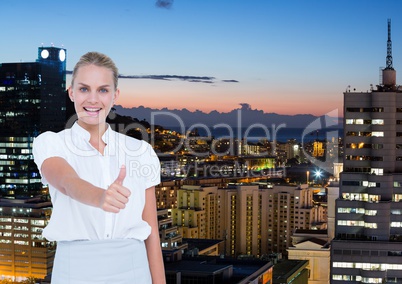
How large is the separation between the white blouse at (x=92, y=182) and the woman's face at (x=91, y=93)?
29 millimetres

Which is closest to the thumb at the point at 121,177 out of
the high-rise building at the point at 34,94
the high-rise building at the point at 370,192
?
the high-rise building at the point at 370,192

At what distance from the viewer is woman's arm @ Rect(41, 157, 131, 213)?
3.46ft

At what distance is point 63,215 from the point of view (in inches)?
→ 47.6

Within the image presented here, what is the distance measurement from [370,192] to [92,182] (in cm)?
1612

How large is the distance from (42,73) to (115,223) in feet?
117

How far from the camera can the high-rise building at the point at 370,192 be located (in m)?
15.6

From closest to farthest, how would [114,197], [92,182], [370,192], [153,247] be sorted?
[114,197] < [92,182] < [153,247] < [370,192]

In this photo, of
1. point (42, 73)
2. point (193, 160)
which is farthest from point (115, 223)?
point (193, 160)

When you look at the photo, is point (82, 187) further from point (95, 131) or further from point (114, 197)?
point (95, 131)

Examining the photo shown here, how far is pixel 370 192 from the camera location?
1666 cm

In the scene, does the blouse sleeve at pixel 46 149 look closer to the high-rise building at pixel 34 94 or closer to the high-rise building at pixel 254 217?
the high-rise building at pixel 254 217

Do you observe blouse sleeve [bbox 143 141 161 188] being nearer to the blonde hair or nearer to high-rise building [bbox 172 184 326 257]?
the blonde hair

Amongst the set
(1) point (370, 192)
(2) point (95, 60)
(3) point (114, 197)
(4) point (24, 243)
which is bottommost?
(4) point (24, 243)

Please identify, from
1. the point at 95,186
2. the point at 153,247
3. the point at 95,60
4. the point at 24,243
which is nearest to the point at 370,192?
the point at 24,243
